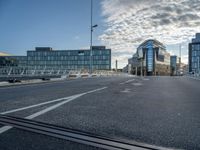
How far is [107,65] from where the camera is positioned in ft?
435

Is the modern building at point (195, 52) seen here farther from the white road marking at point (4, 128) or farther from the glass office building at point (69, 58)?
the white road marking at point (4, 128)

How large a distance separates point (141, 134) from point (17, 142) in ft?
6.27

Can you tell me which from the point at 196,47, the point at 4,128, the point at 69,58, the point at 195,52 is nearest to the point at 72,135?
the point at 4,128

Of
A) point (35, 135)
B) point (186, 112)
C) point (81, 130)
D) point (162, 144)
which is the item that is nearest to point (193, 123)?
point (186, 112)

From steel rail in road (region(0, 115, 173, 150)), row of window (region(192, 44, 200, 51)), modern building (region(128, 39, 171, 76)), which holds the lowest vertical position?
steel rail in road (region(0, 115, 173, 150))

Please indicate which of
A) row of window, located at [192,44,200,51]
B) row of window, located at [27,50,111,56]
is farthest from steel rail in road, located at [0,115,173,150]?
row of window, located at [192,44,200,51]

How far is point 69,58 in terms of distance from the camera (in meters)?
136

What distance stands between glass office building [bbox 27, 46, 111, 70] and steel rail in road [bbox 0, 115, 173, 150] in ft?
413

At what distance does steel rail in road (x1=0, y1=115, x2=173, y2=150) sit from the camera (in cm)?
345

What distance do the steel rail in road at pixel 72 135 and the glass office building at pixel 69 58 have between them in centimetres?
12595

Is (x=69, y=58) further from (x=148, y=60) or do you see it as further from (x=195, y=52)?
(x=195, y=52)

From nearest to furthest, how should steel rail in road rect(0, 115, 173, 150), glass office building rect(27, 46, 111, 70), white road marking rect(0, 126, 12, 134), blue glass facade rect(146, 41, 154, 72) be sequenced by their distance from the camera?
steel rail in road rect(0, 115, 173, 150)
white road marking rect(0, 126, 12, 134)
blue glass facade rect(146, 41, 154, 72)
glass office building rect(27, 46, 111, 70)

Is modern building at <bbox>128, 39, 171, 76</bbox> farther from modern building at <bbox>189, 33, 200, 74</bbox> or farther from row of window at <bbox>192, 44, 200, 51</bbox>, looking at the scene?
row of window at <bbox>192, 44, 200, 51</bbox>

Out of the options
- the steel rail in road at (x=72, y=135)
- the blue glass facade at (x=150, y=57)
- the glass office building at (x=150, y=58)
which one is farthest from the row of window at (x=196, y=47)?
the steel rail in road at (x=72, y=135)
